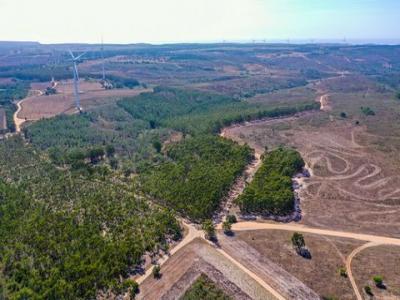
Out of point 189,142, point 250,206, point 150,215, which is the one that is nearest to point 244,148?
point 189,142

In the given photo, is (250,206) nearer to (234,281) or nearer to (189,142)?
(234,281)

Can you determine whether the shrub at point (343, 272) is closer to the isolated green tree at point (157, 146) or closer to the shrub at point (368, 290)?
the shrub at point (368, 290)

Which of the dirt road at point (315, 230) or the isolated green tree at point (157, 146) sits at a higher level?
the isolated green tree at point (157, 146)

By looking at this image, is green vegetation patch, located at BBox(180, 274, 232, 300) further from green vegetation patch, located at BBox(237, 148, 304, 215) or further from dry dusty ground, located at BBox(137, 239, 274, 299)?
green vegetation patch, located at BBox(237, 148, 304, 215)

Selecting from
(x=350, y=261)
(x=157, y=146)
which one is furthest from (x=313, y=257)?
(x=157, y=146)

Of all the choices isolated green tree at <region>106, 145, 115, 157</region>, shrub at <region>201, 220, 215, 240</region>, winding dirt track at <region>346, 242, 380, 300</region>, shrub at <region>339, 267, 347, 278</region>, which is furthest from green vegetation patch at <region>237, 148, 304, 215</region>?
isolated green tree at <region>106, 145, 115, 157</region>

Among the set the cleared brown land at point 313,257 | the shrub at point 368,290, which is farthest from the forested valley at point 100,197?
the shrub at point 368,290

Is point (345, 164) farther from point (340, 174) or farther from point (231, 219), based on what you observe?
point (231, 219)

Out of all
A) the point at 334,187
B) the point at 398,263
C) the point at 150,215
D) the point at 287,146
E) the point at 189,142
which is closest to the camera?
the point at 398,263
